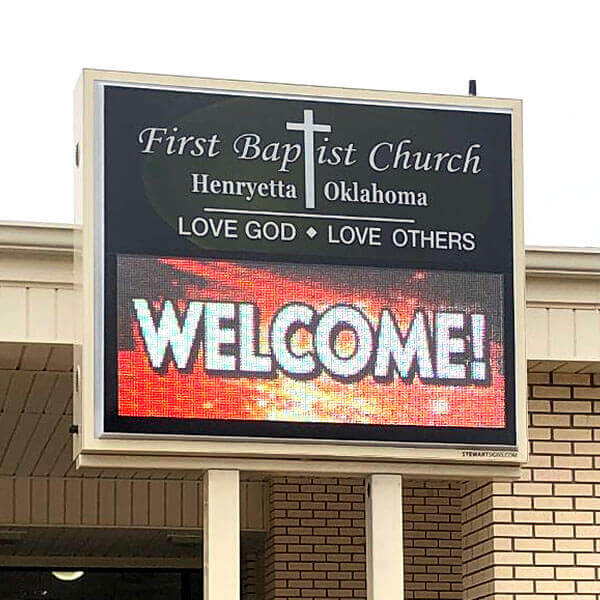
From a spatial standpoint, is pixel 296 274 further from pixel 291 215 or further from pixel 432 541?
pixel 432 541

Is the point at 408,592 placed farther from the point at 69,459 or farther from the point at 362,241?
the point at 362,241

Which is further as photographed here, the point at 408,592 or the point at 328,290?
the point at 408,592

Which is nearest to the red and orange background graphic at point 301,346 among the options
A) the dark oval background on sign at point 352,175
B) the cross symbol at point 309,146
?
the dark oval background on sign at point 352,175

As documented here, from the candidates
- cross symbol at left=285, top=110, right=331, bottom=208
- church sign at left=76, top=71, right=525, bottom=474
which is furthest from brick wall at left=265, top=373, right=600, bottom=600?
cross symbol at left=285, top=110, right=331, bottom=208

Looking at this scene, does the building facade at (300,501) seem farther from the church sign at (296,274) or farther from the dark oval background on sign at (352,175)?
the dark oval background on sign at (352,175)

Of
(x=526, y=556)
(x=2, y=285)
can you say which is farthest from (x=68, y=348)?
(x=526, y=556)

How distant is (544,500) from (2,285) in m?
3.22

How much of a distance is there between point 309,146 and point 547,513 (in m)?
2.51

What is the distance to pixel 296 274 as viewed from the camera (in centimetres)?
917

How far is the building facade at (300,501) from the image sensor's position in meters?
9.66

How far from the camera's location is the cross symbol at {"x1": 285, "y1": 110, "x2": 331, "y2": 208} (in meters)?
9.27

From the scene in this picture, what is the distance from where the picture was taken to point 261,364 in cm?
902

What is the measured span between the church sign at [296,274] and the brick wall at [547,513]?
2.96 feet

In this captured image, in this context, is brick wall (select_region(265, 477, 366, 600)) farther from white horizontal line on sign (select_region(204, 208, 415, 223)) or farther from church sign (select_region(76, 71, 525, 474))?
white horizontal line on sign (select_region(204, 208, 415, 223))
